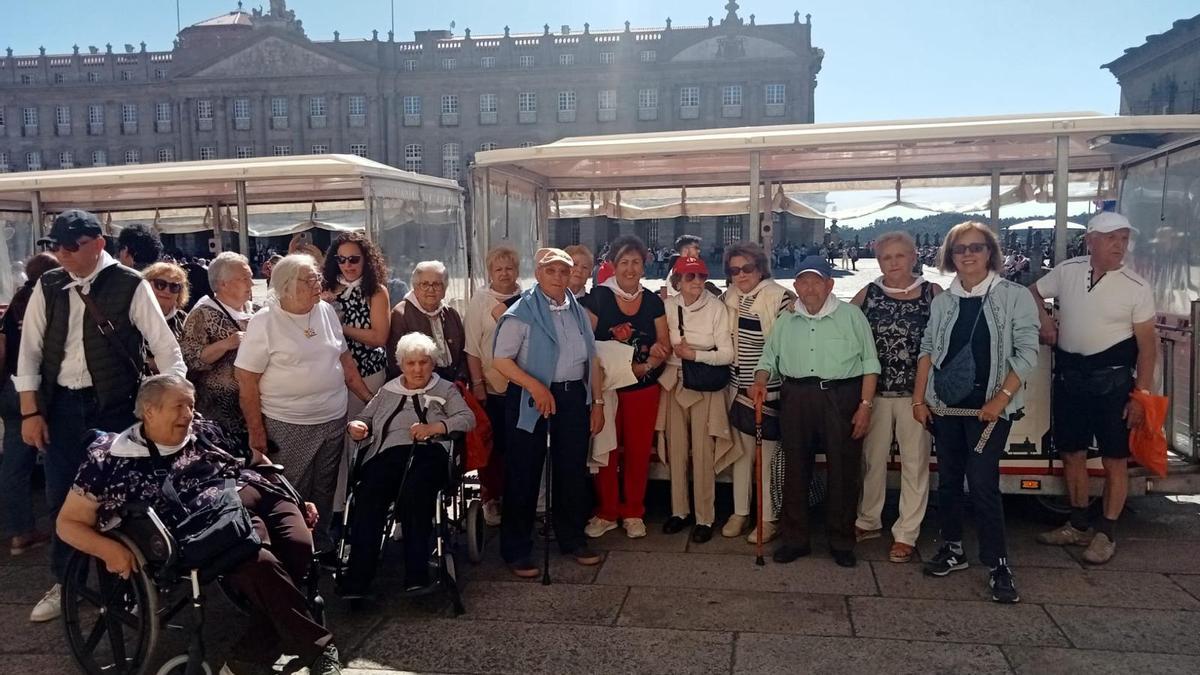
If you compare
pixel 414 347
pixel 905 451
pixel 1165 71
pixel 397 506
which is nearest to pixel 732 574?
pixel 905 451

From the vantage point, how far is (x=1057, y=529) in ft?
17.8

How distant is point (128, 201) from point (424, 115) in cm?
6069

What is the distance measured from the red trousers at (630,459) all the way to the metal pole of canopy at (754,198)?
1314 mm

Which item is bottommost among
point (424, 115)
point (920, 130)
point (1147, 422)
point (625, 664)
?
point (625, 664)

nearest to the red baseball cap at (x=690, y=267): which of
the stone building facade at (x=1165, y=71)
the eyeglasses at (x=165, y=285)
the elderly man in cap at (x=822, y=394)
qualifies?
the elderly man in cap at (x=822, y=394)

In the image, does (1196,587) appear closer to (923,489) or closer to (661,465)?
(923,489)

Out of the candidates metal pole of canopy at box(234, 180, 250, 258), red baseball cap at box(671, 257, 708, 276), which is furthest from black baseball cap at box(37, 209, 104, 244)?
red baseball cap at box(671, 257, 708, 276)

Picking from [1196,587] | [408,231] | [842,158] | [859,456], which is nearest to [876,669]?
[859,456]

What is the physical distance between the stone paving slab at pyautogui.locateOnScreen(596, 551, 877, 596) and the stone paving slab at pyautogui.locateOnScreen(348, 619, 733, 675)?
646 mm

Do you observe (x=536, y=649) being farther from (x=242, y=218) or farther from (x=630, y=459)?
(x=242, y=218)

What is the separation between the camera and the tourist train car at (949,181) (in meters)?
5.36

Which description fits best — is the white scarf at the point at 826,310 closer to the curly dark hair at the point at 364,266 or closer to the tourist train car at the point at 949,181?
the tourist train car at the point at 949,181

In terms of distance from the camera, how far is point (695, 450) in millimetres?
5570

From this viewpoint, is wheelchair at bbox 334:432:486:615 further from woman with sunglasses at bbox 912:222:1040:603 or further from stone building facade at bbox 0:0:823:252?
stone building facade at bbox 0:0:823:252
